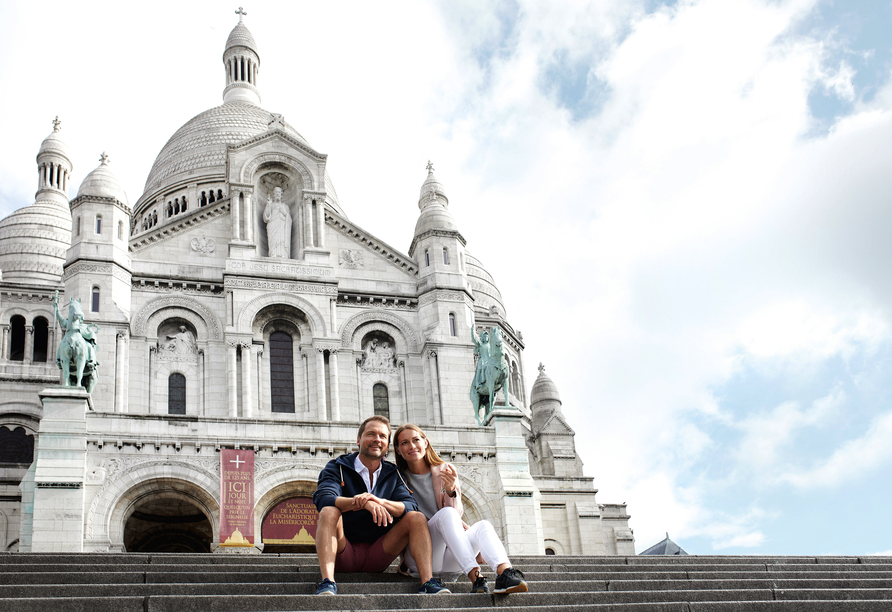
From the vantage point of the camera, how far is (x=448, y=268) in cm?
3891

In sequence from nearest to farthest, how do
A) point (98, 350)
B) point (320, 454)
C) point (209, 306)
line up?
point (320, 454) → point (98, 350) → point (209, 306)

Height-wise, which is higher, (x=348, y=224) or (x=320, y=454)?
(x=348, y=224)

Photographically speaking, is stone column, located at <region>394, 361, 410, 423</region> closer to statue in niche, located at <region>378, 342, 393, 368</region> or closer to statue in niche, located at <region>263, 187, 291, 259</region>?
statue in niche, located at <region>378, 342, 393, 368</region>

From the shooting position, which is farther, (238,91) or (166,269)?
(238,91)

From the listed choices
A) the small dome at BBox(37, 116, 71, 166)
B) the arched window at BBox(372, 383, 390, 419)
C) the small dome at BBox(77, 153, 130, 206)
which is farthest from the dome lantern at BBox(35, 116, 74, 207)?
the arched window at BBox(372, 383, 390, 419)

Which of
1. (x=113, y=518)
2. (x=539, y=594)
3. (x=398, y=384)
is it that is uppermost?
(x=398, y=384)

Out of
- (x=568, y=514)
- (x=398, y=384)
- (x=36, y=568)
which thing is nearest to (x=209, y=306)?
(x=398, y=384)

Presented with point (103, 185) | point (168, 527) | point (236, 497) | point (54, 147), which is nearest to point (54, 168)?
point (54, 147)

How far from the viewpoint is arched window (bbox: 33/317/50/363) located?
152 ft

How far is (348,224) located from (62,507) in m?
16.7

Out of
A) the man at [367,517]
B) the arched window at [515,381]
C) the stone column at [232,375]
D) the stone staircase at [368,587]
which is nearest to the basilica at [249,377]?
the stone column at [232,375]

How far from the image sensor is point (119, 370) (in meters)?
33.3

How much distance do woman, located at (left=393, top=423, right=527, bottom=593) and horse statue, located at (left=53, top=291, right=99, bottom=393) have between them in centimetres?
1918

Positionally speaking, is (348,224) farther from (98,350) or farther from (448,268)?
(98,350)
